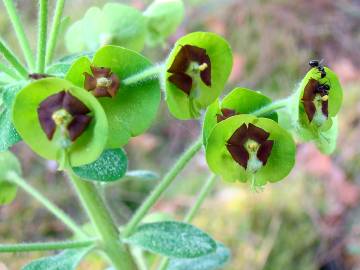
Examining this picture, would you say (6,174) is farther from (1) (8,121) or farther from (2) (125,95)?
(2) (125,95)

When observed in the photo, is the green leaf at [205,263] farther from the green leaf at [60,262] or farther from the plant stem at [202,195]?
the green leaf at [60,262]

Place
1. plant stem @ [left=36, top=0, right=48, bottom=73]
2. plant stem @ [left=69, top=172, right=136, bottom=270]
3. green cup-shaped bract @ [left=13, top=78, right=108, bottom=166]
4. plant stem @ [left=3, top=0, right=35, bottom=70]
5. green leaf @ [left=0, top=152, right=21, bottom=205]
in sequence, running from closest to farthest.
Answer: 1. green cup-shaped bract @ [left=13, top=78, right=108, bottom=166]
2. plant stem @ [left=36, top=0, right=48, bottom=73]
3. plant stem @ [left=3, top=0, right=35, bottom=70]
4. plant stem @ [left=69, top=172, right=136, bottom=270]
5. green leaf @ [left=0, top=152, right=21, bottom=205]

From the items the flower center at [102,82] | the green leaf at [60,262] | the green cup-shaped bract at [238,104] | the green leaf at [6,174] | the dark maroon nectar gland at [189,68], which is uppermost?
the dark maroon nectar gland at [189,68]

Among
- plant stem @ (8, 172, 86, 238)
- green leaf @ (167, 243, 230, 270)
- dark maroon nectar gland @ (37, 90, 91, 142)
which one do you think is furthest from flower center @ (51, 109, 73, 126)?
green leaf @ (167, 243, 230, 270)

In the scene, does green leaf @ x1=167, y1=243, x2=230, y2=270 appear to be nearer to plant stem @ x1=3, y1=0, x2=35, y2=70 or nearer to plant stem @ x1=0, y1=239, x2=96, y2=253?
plant stem @ x1=0, y1=239, x2=96, y2=253

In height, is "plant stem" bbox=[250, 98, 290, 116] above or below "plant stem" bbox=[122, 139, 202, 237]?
above

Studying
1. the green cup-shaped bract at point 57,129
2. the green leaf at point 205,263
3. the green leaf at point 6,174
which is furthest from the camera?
the green leaf at point 205,263

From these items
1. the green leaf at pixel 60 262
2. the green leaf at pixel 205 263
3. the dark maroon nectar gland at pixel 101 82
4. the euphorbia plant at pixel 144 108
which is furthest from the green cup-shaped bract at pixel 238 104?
the green leaf at pixel 205 263
